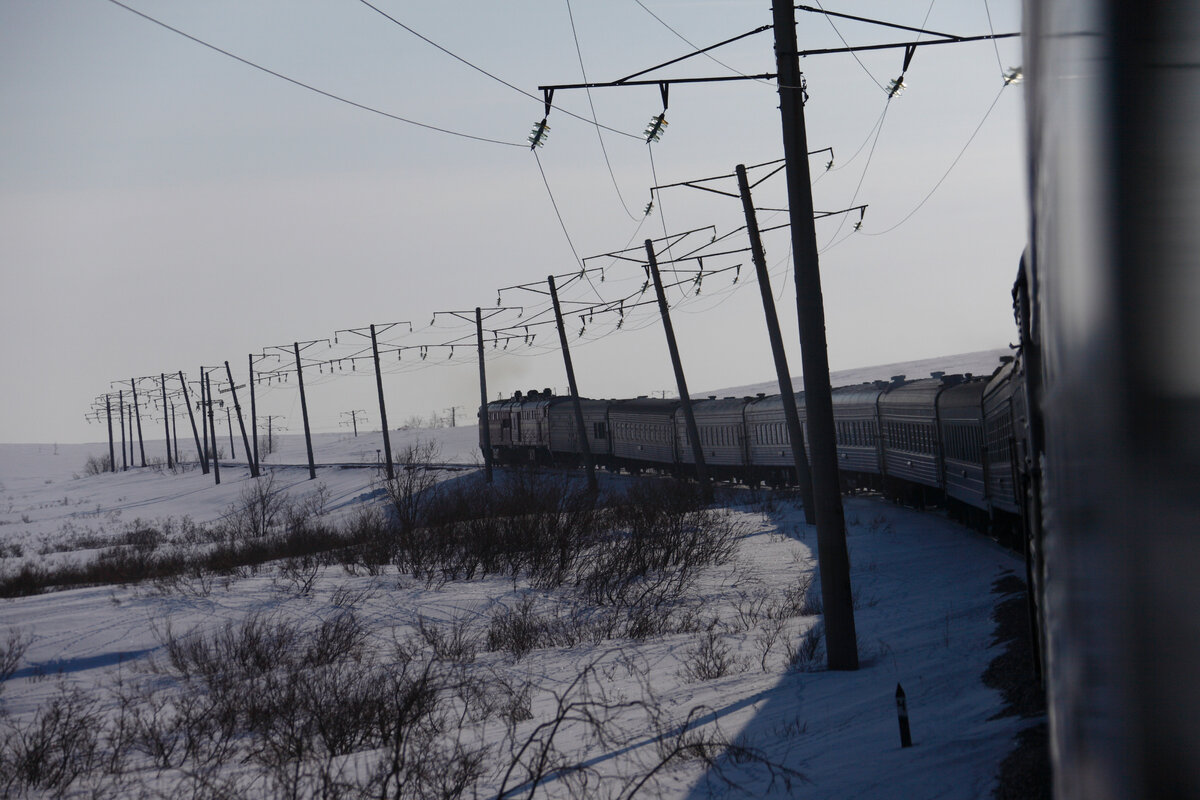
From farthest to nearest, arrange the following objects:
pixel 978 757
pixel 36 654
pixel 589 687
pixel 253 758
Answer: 1. pixel 36 654
2. pixel 589 687
3. pixel 253 758
4. pixel 978 757

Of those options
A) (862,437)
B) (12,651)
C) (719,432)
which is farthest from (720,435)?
(12,651)

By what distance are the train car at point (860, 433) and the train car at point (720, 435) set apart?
185 inches

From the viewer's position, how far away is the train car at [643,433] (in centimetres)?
4594

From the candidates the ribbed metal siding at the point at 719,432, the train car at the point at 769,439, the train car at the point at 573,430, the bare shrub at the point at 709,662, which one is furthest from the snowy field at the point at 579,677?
the train car at the point at 573,430

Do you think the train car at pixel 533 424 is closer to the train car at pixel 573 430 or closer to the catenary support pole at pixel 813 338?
the train car at pixel 573 430

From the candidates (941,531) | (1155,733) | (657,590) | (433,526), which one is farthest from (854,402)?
(1155,733)

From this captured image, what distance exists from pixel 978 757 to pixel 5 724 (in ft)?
28.4

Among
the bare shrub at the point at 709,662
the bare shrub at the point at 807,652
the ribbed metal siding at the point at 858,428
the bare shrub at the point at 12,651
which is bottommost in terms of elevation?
the bare shrub at the point at 807,652

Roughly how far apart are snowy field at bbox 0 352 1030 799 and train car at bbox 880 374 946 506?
156 cm

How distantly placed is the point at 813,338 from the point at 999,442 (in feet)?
24.5

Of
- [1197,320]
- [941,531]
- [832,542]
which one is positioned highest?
[1197,320]

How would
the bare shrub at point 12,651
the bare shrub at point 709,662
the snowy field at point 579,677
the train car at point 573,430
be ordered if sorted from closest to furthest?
the snowy field at point 579,677 < the bare shrub at point 709,662 < the bare shrub at point 12,651 < the train car at point 573,430

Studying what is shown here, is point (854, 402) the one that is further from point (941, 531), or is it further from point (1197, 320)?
point (1197, 320)

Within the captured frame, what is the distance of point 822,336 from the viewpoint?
11070 mm
